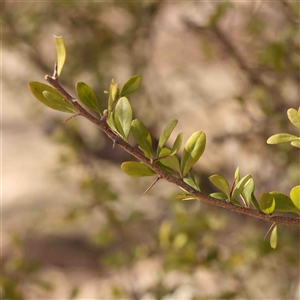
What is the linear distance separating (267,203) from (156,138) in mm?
559

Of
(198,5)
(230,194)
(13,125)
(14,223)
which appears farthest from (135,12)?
(13,125)

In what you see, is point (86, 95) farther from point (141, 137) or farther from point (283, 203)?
point (283, 203)

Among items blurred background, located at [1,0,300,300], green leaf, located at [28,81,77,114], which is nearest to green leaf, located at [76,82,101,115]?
green leaf, located at [28,81,77,114]

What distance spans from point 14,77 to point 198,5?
76cm

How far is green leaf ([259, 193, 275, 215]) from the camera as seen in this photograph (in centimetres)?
31

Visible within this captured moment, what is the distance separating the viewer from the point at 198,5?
1.13 m

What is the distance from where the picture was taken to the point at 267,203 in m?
0.32

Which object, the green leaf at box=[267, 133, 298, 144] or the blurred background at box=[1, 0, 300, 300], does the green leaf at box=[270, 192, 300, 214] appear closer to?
the green leaf at box=[267, 133, 298, 144]

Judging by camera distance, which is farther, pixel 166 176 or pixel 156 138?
pixel 156 138

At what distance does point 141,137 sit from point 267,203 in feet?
0.33

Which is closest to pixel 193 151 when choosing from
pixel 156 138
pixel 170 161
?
pixel 170 161

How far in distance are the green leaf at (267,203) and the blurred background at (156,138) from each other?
1.35ft

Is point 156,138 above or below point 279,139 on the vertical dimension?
below

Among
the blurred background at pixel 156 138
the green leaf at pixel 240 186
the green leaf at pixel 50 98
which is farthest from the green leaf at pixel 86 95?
the blurred background at pixel 156 138
